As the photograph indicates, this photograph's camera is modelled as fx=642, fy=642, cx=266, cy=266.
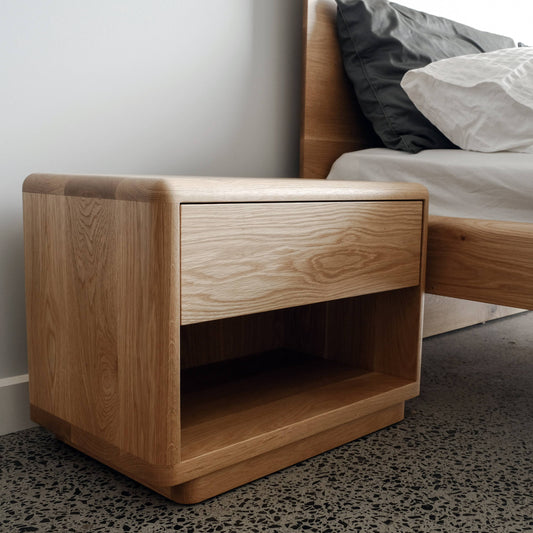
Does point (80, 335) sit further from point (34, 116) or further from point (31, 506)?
point (34, 116)

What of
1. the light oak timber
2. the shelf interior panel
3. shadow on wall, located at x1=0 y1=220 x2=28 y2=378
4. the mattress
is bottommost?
the light oak timber

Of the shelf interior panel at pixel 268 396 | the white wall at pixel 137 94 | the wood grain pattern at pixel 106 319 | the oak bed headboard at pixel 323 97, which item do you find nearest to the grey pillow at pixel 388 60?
the oak bed headboard at pixel 323 97

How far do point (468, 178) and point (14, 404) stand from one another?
3.18 feet

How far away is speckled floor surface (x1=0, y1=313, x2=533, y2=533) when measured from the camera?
864 millimetres

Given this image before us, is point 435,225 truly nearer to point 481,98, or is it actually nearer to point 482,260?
point 482,260

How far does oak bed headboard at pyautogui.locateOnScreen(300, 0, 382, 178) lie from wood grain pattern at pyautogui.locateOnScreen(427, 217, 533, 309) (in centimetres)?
41

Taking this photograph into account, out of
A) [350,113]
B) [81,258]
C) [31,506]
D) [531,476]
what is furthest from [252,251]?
[350,113]

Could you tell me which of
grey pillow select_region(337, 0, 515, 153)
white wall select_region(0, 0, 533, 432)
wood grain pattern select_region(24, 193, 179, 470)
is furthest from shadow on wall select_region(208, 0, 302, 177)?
wood grain pattern select_region(24, 193, 179, 470)

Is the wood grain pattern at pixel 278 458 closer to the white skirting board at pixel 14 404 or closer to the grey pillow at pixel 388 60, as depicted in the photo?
the white skirting board at pixel 14 404

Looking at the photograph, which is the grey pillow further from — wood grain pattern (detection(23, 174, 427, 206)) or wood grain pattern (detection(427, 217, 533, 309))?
wood grain pattern (detection(23, 174, 427, 206))

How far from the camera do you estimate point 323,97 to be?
1.57 meters

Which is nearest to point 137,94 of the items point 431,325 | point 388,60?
point 388,60

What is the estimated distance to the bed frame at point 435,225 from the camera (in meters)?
1.15

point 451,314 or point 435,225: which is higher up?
point 435,225
